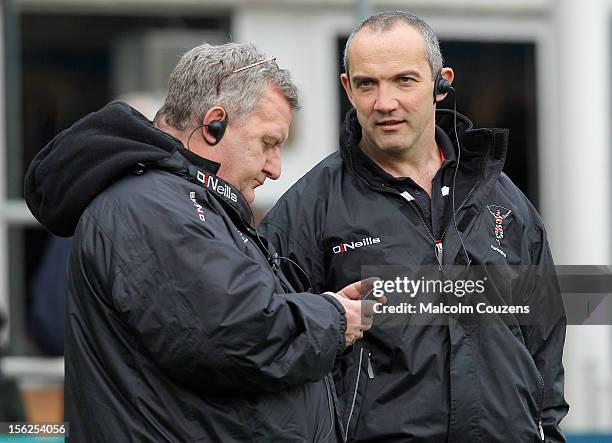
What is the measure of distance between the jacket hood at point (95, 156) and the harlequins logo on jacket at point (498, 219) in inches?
37.5

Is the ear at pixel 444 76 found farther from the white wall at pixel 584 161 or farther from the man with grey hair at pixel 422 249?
the white wall at pixel 584 161

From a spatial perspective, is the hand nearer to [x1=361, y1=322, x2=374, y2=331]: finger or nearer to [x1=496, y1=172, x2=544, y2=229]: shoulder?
[x1=361, y1=322, x2=374, y2=331]: finger

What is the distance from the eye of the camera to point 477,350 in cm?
343

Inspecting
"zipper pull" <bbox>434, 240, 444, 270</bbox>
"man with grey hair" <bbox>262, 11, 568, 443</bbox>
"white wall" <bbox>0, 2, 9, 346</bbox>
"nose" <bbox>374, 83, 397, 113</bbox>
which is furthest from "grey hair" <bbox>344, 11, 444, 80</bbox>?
"white wall" <bbox>0, 2, 9, 346</bbox>

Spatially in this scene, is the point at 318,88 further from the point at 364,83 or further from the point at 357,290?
the point at 357,290

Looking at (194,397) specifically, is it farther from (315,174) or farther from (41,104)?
(41,104)

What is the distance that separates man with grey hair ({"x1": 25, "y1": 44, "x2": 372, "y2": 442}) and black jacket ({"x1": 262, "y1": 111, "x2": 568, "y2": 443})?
0.29m

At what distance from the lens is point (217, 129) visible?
3123mm

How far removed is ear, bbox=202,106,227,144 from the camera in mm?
3125

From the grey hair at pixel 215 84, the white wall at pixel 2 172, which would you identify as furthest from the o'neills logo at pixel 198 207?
the white wall at pixel 2 172

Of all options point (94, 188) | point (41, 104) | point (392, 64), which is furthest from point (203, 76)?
point (41, 104)

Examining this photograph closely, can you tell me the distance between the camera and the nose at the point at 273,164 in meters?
3.23

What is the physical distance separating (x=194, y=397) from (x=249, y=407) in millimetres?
126

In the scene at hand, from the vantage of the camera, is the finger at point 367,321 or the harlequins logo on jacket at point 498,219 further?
the harlequins logo on jacket at point 498,219
